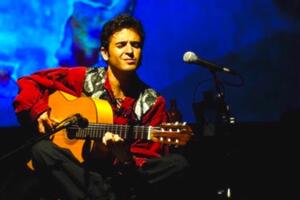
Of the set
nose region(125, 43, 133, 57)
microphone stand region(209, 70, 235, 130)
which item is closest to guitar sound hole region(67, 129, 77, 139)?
nose region(125, 43, 133, 57)

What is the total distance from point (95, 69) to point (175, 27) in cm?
104

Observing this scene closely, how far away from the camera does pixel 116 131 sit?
95.5 inches

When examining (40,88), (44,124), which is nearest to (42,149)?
(44,124)

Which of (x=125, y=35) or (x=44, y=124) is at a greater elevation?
(x=125, y=35)

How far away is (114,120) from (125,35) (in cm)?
→ 55

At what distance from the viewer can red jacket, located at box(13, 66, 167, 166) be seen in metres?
2.64

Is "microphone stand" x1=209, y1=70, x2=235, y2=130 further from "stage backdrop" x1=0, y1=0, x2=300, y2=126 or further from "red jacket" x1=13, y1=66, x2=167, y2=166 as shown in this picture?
"stage backdrop" x1=0, y1=0, x2=300, y2=126

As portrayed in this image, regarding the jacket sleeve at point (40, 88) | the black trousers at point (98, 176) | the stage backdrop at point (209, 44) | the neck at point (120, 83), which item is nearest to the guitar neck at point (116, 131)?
the black trousers at point (98, 176)

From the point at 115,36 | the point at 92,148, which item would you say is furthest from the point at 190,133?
the point at 115,36

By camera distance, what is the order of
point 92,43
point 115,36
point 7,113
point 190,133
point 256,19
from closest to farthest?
1. point 190,133
2. point 115,36
3. point 7,113
4. point 92,43
5. point 256,19

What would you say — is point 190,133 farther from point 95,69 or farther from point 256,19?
point 256,19

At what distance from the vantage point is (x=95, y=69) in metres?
2.92

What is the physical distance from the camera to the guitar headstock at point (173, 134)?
2.29 meters

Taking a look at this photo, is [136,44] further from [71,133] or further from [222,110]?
[222,110]
